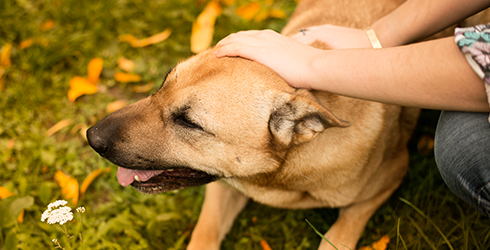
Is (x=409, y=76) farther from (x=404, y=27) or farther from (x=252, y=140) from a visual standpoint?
(x=252, y=140)

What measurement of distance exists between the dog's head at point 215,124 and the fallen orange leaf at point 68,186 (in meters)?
0.85

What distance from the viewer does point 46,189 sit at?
253 centimetres

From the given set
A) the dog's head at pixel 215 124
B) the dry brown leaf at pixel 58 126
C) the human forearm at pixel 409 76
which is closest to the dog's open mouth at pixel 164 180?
the dog's head at pixel 215 124

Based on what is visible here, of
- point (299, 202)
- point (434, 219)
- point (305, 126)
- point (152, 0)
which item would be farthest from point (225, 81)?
point (152, 0)

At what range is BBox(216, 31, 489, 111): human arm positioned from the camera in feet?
4.89

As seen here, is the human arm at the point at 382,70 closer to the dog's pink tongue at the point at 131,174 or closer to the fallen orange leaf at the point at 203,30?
the dog's pink tongue at the point at 131,174

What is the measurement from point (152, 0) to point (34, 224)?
9.26ft

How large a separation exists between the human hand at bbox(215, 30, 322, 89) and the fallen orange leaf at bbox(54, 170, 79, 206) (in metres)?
1.55

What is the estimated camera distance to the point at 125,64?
141 inches

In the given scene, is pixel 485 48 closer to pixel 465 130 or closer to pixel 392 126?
pixel 465 130

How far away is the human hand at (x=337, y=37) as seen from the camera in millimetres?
2160

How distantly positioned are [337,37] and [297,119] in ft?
2.30

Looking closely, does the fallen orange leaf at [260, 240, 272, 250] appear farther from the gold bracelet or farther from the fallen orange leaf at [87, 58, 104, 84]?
the fallen orange leaf at [87, 58, 104, 84]

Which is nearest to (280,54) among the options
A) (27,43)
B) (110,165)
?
(110,165)
